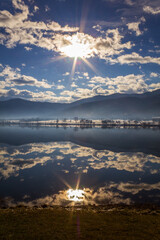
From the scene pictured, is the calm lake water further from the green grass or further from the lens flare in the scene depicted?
the green grass

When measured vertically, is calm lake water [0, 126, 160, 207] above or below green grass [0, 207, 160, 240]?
below

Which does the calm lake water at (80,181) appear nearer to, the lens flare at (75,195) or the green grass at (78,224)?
the lens flare at (75,195)

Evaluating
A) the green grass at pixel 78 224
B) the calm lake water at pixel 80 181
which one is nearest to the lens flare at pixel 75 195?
the calm lake water at pixel 80 181

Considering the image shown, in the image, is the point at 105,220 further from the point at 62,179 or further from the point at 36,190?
the point at 62,179

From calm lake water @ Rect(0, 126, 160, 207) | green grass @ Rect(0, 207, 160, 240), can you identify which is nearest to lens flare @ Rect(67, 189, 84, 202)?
calm lake water @ Rect(0, 126, 160, 207)

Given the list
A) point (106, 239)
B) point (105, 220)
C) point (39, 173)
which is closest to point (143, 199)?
point (105, 220)

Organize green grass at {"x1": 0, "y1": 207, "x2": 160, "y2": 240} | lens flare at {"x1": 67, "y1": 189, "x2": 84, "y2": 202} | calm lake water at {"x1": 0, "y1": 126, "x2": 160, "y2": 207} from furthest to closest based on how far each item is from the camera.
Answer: calm lake water at {"x1": 0, "y1": 126, "x2": 160, "y2": 207}
lens flare at {"x1": 67, "y1": 189, "x2": 84, "y2": 202}
green grass at {"x1": 0, "y1": 207, "x2": 160, "y2": 240}

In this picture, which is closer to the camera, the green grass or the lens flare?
Result: the green grass

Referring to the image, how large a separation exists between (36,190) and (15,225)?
8274 millimetres

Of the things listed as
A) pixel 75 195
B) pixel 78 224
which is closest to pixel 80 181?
pixel 75 195

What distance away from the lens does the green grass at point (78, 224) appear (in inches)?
402

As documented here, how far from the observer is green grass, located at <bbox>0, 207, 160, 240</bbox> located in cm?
1020

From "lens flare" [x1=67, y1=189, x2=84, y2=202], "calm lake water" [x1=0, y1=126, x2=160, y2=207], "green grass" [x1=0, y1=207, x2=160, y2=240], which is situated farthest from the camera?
"calm lake water" [x1=0, y1=126, x2=160, y2=207]

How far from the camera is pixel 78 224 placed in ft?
38.1
